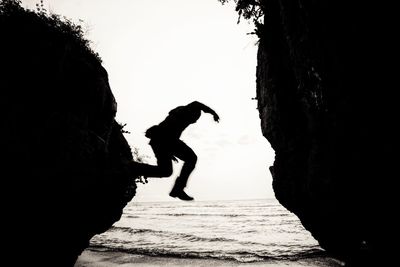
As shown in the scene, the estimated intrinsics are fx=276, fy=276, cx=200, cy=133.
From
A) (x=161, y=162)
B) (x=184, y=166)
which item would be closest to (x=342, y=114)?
(x=184, y=166)

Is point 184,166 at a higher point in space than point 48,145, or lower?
lower

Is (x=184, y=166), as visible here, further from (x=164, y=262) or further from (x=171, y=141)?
(x=164, y=262)

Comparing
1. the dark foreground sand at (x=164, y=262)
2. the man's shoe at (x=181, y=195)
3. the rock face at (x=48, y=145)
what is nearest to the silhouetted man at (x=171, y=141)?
the man's shoe at (x=181, y=195)

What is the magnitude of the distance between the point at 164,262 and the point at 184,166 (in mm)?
9088

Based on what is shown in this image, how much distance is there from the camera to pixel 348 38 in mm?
5121

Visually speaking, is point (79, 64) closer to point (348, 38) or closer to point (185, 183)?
point (185, 183)

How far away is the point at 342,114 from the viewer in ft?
19.1

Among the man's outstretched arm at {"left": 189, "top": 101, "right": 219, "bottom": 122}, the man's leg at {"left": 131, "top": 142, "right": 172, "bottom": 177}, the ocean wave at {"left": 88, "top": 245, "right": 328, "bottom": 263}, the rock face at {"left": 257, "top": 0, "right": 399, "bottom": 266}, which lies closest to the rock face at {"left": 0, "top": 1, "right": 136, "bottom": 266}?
the man's leg at {"left": 131, "top": 142, "right": 172, "bottom": 177}

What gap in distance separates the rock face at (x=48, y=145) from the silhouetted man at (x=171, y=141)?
4.79 feet

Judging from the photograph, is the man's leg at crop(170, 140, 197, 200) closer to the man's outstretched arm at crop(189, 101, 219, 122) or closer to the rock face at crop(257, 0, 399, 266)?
the man's outstretched arm at crop(189, 101, 219, 122)

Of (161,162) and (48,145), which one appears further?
(48,145)

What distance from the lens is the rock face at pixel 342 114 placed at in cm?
486

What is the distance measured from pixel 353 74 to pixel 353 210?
135 inches

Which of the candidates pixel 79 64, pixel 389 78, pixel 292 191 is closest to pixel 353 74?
pixel 389 78
